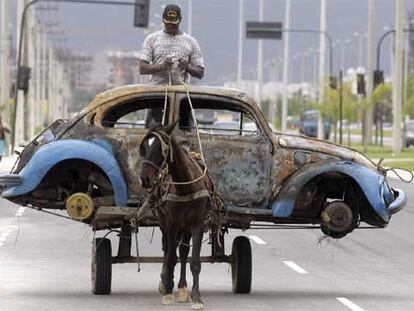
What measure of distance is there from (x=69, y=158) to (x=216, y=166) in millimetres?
1496

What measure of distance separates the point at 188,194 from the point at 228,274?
400 cm

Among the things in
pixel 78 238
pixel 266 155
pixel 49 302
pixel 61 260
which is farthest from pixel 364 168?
pixel 78 238

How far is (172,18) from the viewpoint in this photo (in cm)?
1571

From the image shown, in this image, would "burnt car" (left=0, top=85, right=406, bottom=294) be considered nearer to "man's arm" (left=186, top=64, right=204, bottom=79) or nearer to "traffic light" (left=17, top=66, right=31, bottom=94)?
"man's arm" (left=186, top=64, right=204, bottom=79)

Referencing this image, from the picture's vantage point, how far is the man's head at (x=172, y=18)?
15.7 meters

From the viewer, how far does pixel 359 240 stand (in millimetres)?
23672

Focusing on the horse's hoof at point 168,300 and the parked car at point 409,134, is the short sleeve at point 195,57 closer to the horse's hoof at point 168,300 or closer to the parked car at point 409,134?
the horse's hoof at point 168,300

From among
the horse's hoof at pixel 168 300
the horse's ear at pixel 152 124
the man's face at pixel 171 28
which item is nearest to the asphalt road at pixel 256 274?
the horse's hoof at pixel 168 300

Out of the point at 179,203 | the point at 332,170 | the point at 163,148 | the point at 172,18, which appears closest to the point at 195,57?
the point at 172,18

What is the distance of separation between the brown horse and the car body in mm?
694

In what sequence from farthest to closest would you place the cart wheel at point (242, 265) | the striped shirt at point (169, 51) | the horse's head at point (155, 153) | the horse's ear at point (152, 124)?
the striped shirt at point (169, 51) → the cart wheel at point (242, 265) → the horse's ear at point (152, 124) → the horse's head at point (155, 153)

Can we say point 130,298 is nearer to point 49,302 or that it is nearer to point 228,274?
point 49,302

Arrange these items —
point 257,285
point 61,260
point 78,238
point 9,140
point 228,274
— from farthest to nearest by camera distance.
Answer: point 9,140 → point 78,238 → point 61,260 → point 228,274 → point 257,285

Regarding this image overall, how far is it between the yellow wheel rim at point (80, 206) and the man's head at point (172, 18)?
2.14 meters
